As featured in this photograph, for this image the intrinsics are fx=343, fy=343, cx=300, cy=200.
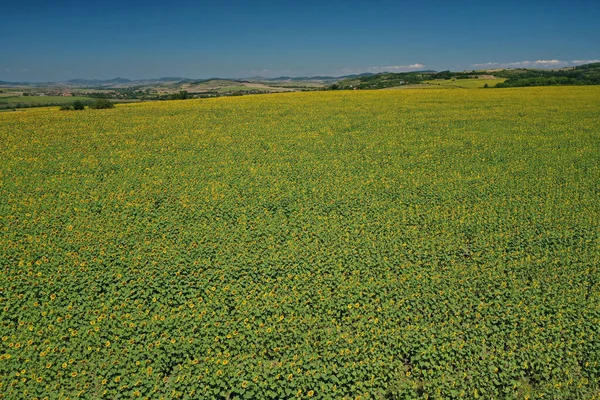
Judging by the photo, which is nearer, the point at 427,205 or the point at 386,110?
the point at 427,205

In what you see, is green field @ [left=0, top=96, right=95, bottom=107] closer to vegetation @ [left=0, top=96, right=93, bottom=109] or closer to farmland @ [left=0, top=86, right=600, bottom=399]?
vegetation @ [left=0, top=96, right=93, bottom=109]

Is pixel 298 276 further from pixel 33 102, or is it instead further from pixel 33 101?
pixel 33 101

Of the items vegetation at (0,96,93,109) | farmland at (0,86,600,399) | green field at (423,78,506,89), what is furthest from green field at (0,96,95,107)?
green field at (423,78,506,89)

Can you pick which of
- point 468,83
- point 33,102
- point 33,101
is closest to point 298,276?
point 33,102

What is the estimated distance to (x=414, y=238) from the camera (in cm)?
1083

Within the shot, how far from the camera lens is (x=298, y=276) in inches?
352

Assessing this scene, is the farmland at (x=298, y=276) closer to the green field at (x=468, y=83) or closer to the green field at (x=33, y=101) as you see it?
the green field at (x=33, y=101)

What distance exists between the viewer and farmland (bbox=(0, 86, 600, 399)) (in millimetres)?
6363

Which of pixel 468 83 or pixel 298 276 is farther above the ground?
pixel 468 83

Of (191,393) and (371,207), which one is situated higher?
(371,207)

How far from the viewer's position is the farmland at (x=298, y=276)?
6.36m

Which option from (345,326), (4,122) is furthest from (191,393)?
(4,122)

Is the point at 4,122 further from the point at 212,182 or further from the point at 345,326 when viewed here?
the point at 345,326

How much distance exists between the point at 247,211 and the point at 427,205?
6.97 metres
